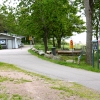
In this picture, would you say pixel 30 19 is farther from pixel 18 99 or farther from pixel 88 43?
pixel 18 99

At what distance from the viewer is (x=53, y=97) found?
21.6 feet

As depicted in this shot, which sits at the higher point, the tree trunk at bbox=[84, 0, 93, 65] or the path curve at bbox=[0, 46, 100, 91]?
the tree trunk at bbox=[84, 0, 93, 65]

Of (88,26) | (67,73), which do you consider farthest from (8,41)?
(67,73)

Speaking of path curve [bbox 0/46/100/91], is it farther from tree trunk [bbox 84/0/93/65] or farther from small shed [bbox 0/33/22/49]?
small shed [bbox 0/33/22/49]

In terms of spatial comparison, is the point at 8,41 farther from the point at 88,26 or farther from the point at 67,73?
the point at 67,73

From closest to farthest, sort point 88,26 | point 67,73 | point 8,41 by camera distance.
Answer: point 67,73
point 88,26
point 8,41

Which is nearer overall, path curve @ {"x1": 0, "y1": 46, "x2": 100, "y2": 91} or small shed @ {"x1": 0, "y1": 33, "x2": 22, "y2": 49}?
path curve @ {"x1": 0, "y1": 46, "x2": 100, "y2": 91}

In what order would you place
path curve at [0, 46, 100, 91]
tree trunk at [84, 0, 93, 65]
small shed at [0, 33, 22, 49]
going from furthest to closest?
1. small shed at [0, 33, 22, 49]
2. tree trunk at [84, 0, 93, 65]
3. path curve at [0, 46, 100, 91]

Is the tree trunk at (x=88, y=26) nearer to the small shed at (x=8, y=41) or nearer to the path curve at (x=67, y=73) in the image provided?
the path curve at (x=67, y=73)

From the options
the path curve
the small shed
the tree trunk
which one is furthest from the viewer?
the small shed

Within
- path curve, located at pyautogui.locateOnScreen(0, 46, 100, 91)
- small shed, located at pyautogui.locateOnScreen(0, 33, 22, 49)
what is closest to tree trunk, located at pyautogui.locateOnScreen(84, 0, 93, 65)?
path curve, located at pyautogui.locateOnScreen(0, 46, 100, 91)

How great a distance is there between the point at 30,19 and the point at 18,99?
23019mm

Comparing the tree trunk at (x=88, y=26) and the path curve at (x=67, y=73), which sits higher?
the tree trunk at (x=88, y=26)

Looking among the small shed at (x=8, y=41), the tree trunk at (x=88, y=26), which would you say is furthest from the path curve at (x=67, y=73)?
the small shed at (x=8, y=41)
